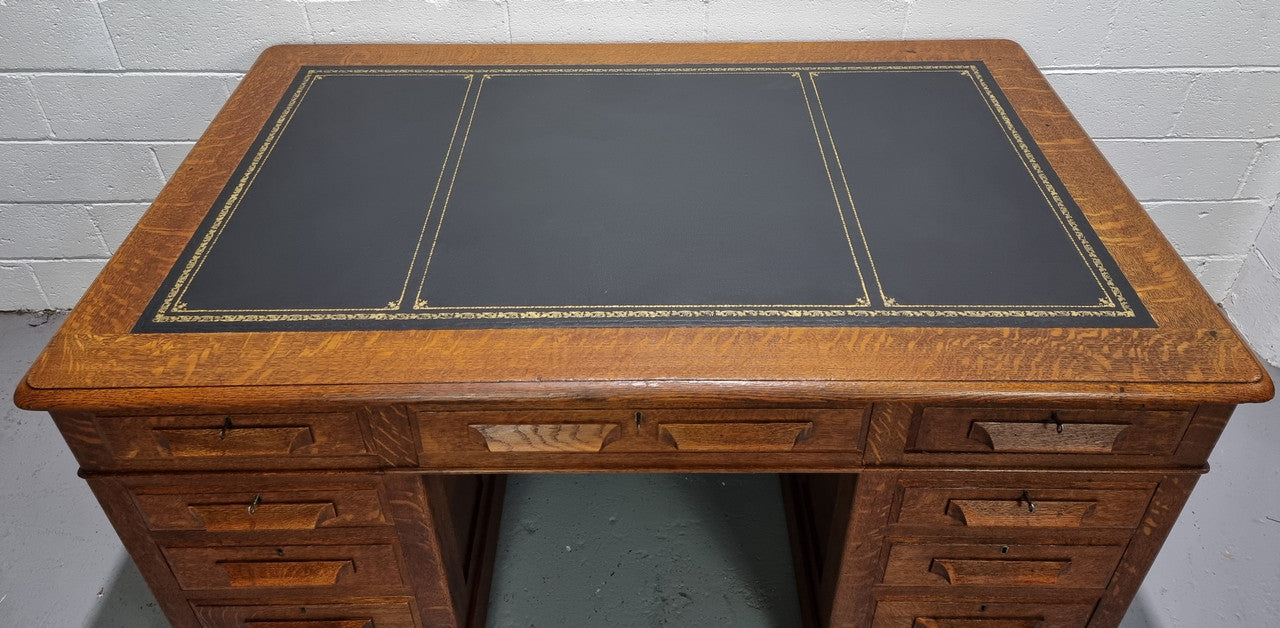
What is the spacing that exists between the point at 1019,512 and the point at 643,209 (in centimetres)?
73

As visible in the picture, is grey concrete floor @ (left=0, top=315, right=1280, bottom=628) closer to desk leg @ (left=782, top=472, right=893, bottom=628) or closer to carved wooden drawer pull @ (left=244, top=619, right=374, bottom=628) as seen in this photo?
desk leg @ (left=782, top=472, right=893, bottom=628)

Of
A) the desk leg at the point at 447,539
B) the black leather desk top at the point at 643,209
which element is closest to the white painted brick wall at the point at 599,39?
the black leather desk top at the point at 643,209

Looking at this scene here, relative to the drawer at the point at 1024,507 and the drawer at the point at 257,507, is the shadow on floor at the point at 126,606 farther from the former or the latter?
the drawer at the point at 1024,507

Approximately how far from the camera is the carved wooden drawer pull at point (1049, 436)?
3.69 feet

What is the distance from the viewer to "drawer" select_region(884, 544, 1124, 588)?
4.28 feet

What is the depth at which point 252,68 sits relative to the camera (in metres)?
1.77

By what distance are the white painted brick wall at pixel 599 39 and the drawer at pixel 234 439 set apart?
1049mm

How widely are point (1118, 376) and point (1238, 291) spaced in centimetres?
170

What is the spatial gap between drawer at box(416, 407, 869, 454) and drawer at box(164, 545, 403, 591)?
29 cm

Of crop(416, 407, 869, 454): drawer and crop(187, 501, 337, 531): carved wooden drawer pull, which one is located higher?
crop(416, 407, 869, 454): drawer

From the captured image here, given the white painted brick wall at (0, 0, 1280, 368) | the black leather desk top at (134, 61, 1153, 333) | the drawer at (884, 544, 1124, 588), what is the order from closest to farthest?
the black leather desk top at (134, 61, 1153, 333) → the drawer at (884, 544, 1124, 588) → the white painted brick wall at (0, 0, 1280, 368)

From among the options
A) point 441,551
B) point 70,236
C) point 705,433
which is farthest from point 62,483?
point 705,433

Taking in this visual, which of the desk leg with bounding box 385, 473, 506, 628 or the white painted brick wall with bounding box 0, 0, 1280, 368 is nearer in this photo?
the desk leg with bounding box 385, 473, 506, 628

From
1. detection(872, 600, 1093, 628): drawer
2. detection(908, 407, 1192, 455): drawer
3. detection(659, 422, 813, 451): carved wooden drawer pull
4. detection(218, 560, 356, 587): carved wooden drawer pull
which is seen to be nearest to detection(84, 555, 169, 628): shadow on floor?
detection(218, 560, 356, 587): carved wooden drawer pull
